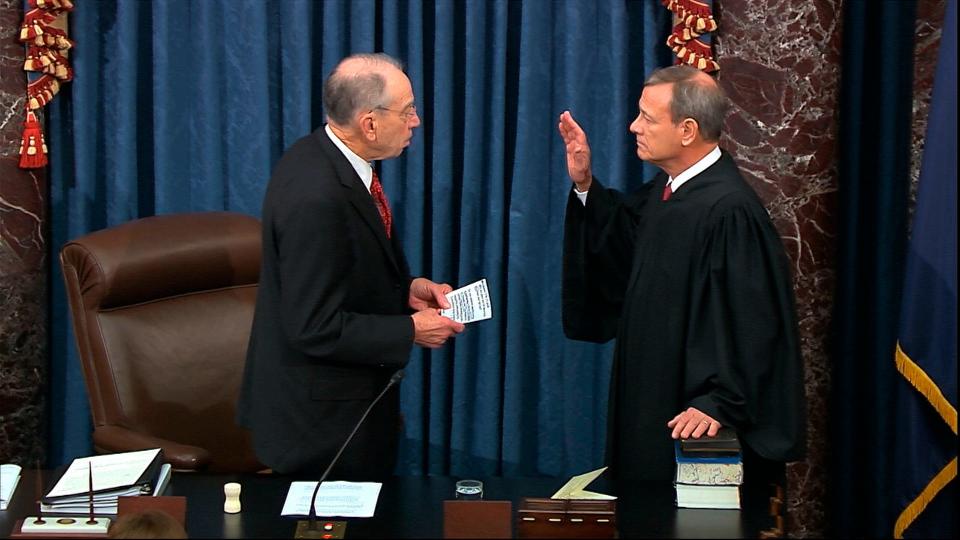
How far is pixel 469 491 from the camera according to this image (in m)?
3.33

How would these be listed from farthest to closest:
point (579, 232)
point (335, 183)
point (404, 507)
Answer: point (579, 232) → point (335, 183) → point (404, 507)

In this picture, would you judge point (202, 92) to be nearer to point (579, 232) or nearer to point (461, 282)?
point (461, 282)

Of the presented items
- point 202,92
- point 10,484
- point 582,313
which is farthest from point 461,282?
point 10,484

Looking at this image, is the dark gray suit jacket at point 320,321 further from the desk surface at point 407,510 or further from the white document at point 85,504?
the white document at point 85,504

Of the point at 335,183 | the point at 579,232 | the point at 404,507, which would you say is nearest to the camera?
the point at 404,507

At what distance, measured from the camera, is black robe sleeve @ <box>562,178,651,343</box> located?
14.0 ft

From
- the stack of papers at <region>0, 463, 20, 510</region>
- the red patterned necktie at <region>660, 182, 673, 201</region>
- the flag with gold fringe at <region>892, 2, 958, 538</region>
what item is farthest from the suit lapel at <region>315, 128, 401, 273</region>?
the flag with gold fringe at <region>892, 2, 958, 538</region>

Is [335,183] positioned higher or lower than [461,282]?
higher

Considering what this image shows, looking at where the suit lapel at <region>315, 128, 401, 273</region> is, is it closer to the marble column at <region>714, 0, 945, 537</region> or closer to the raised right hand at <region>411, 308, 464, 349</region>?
the raised right hand at <region>411, 308, 464, 349</region>

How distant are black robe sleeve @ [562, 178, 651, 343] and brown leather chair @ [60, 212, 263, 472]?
1.02 metres

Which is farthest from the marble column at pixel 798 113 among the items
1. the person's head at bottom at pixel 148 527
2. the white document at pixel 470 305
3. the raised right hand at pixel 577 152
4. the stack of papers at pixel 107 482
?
the person's head at bottom at pixel 148 527

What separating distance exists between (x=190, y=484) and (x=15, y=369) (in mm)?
1608


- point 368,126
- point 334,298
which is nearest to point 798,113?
point 368,126

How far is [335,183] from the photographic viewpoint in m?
3.68
